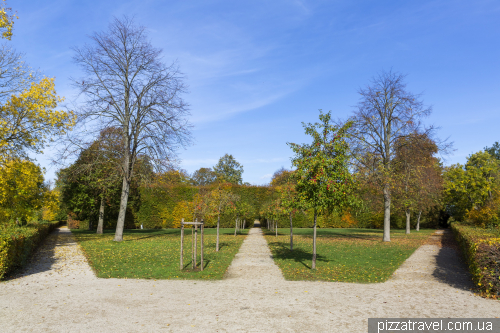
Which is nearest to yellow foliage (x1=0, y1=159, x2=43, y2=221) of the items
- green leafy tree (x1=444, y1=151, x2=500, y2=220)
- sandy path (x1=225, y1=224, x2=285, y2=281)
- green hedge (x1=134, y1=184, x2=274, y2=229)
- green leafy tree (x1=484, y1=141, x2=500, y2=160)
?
sandy path (x1=225, y1=224, x2=285, y2=281)

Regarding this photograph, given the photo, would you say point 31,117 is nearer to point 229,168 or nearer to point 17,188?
point 17,188

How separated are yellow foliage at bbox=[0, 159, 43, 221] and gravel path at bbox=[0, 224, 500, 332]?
26.8ft

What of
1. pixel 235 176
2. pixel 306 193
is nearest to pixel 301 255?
pixel 306 193

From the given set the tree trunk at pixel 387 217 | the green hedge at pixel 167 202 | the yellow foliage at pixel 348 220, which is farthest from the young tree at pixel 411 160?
the green hedge at pixel 167 202

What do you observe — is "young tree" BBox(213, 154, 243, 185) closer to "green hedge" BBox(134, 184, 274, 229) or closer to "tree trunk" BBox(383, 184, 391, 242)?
"green hedge" BBox(134, 184, 274, 229)

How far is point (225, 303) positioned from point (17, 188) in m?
15.6

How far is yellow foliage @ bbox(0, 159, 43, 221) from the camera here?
15492mm

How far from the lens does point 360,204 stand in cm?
1037

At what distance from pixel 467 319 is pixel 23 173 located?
1991 centimetres

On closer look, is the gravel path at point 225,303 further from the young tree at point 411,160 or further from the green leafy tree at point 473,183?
the green leafy tree at point 473,183

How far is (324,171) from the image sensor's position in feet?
31.1

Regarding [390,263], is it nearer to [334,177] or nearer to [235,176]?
[334,177]

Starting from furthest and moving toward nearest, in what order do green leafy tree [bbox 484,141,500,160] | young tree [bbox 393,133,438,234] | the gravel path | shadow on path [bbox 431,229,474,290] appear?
green leafy tree [bbox 484,141,500,160], young tree [bbox 393,133,438,234], shadow on path [bbox 431,229,474,290], the gravel path

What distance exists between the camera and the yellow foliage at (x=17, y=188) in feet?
50.8
